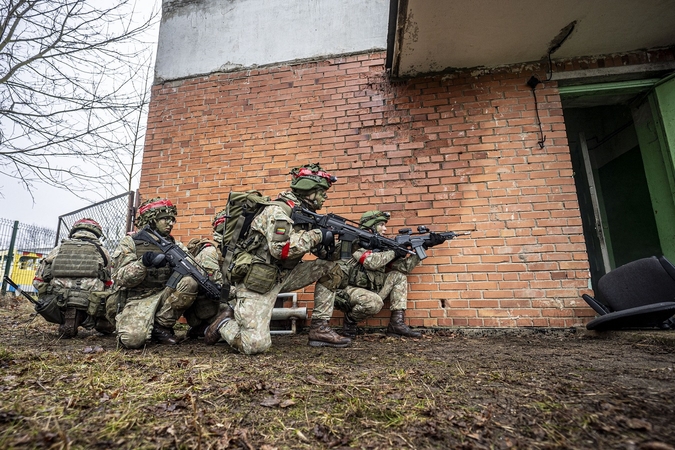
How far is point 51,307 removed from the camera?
3834 mm

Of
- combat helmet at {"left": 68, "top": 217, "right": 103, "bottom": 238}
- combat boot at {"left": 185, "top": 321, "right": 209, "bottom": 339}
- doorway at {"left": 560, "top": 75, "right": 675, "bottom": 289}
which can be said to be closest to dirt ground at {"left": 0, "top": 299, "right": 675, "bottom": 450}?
combat boot at {"left": 185, "top": 321, "right": 209, "bottom": 339}

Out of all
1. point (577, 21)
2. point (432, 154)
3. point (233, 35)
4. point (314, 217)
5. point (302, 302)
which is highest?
point (233, 35)

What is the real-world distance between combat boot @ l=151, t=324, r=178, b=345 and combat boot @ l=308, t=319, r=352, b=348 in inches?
57.8

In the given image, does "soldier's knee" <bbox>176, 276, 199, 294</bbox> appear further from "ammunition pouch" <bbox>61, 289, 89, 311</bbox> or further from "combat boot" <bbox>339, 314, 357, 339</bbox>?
"combat boot" <bbox>339, 314, 357, 339</bbox>

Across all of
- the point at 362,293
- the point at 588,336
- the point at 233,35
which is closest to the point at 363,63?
the point at 233,35

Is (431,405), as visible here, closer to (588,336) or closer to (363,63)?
(588,336)

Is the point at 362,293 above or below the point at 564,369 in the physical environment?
above

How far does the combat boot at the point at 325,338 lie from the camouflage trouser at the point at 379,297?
57cm

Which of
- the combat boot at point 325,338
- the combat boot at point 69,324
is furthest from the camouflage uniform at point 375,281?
the combat boot at point 69,324

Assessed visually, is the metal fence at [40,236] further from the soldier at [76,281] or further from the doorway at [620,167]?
the doorway at [620,167]

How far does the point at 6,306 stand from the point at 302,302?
6.60 metres

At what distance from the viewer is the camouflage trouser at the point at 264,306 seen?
2.93 meters

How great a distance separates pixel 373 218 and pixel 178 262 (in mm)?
2123

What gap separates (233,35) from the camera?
5125mm
